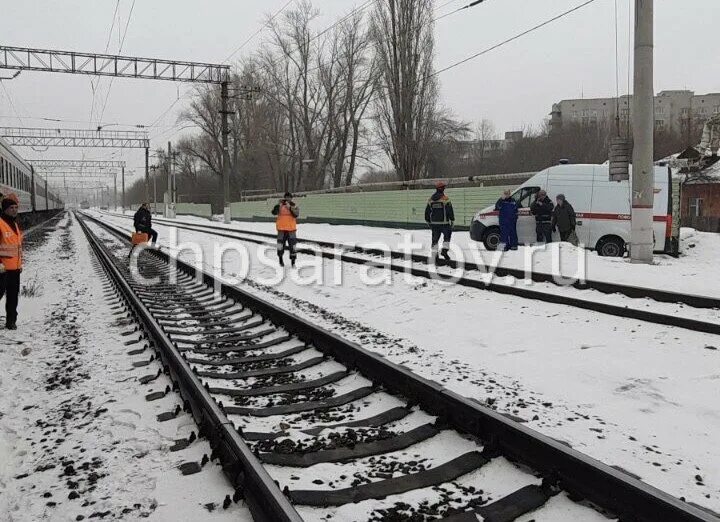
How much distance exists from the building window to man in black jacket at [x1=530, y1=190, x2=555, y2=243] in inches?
849

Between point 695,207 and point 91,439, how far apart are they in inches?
1356

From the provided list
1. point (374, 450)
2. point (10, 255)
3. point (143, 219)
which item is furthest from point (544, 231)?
point (374, 450)

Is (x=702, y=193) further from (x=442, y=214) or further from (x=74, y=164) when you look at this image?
(x=74, y=164)

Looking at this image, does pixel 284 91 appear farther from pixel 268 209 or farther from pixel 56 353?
pixel 56 353

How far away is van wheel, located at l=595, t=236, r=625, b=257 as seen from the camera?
14.0m

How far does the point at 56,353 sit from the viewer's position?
19.8 ft

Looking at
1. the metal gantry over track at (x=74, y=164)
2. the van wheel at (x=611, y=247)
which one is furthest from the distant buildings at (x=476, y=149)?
the metal gantry over track at (x=74, y=164)

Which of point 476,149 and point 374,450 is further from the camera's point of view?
point 476,149

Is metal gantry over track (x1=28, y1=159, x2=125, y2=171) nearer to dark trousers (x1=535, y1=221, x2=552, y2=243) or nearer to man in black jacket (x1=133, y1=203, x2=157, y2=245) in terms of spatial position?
man in black jacket (x1=133, y1=203, x2=157, y2=245)

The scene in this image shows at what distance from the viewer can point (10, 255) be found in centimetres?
718

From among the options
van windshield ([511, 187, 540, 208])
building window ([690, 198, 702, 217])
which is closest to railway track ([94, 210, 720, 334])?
van windshield ([511, 187, 540, 208])

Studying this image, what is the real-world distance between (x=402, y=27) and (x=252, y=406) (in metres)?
31.2

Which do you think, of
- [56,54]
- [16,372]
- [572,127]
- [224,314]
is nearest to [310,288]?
[224,314]

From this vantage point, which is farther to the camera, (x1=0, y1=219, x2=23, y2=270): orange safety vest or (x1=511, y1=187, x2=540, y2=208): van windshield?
(x1=511, y1=187, x2=540, y2=208): van windshield
